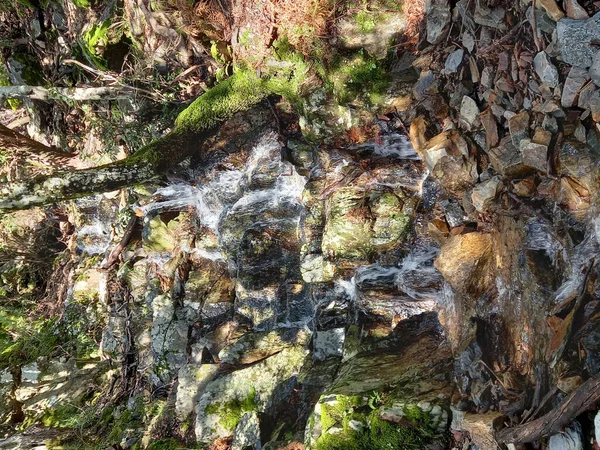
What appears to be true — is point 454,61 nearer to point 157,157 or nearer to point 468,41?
point 468,41

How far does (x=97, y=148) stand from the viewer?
851 centimetres

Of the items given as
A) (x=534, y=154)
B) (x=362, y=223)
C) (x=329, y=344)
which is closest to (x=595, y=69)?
(x=534, y=154)

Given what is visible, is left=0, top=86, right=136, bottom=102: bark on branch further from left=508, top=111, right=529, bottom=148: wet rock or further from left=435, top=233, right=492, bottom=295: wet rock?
left=508, top=111, right=529, bottom=148: wet rock

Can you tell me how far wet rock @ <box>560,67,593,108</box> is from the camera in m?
3.05

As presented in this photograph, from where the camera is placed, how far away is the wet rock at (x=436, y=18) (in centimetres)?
427

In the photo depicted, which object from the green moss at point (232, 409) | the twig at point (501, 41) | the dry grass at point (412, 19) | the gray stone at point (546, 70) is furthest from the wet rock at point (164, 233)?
the gray stone at point (546, 70)

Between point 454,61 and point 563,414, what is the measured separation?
2.99 m

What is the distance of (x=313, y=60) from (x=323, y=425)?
378 centimetres

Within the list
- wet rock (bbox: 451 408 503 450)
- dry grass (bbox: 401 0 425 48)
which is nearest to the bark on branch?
dry grass (bbox: 401 0 425 48)

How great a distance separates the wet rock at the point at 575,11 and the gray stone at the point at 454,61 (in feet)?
3.87

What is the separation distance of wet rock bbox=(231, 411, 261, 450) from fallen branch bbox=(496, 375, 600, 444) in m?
3.01

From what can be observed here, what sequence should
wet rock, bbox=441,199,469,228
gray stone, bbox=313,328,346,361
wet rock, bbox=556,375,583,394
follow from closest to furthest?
wet rock, bbox=556,375,583,394, wet rock, bbox=441,199,469,228, gray stone, bbox=313,328,346,361

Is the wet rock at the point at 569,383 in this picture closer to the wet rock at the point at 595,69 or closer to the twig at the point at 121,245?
the wet rock at the point at 595,69

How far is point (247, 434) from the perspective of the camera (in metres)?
5.26
